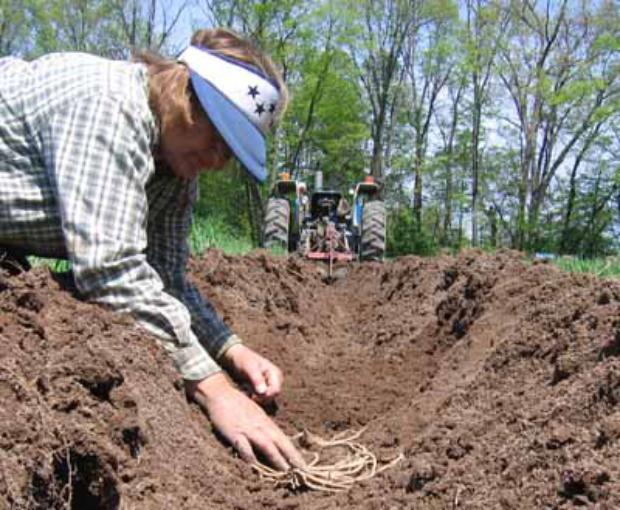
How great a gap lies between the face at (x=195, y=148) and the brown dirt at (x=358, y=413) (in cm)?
59

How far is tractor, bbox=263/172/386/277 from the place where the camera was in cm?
1182

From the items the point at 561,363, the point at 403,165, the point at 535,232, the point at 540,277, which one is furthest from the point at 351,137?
the point at 561,363

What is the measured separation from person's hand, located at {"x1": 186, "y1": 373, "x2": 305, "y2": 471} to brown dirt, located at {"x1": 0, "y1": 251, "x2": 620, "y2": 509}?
7 cm

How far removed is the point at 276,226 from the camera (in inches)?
488

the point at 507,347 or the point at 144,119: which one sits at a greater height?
the point at 144,119

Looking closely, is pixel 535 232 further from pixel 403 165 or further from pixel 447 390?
pixel 447 390

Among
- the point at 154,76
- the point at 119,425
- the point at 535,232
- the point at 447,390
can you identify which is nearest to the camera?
the point at 119,425

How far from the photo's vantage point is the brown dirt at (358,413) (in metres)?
1.79

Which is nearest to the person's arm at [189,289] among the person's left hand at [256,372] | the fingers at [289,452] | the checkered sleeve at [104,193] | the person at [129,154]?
the person's left hand at [256,372]

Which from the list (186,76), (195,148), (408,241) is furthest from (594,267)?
(408,241)

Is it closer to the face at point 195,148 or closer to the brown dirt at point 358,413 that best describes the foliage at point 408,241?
the brown dirt at point 358,413

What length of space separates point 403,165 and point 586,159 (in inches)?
298

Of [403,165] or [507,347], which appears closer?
[507,347]

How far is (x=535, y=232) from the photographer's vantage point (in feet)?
98.5
